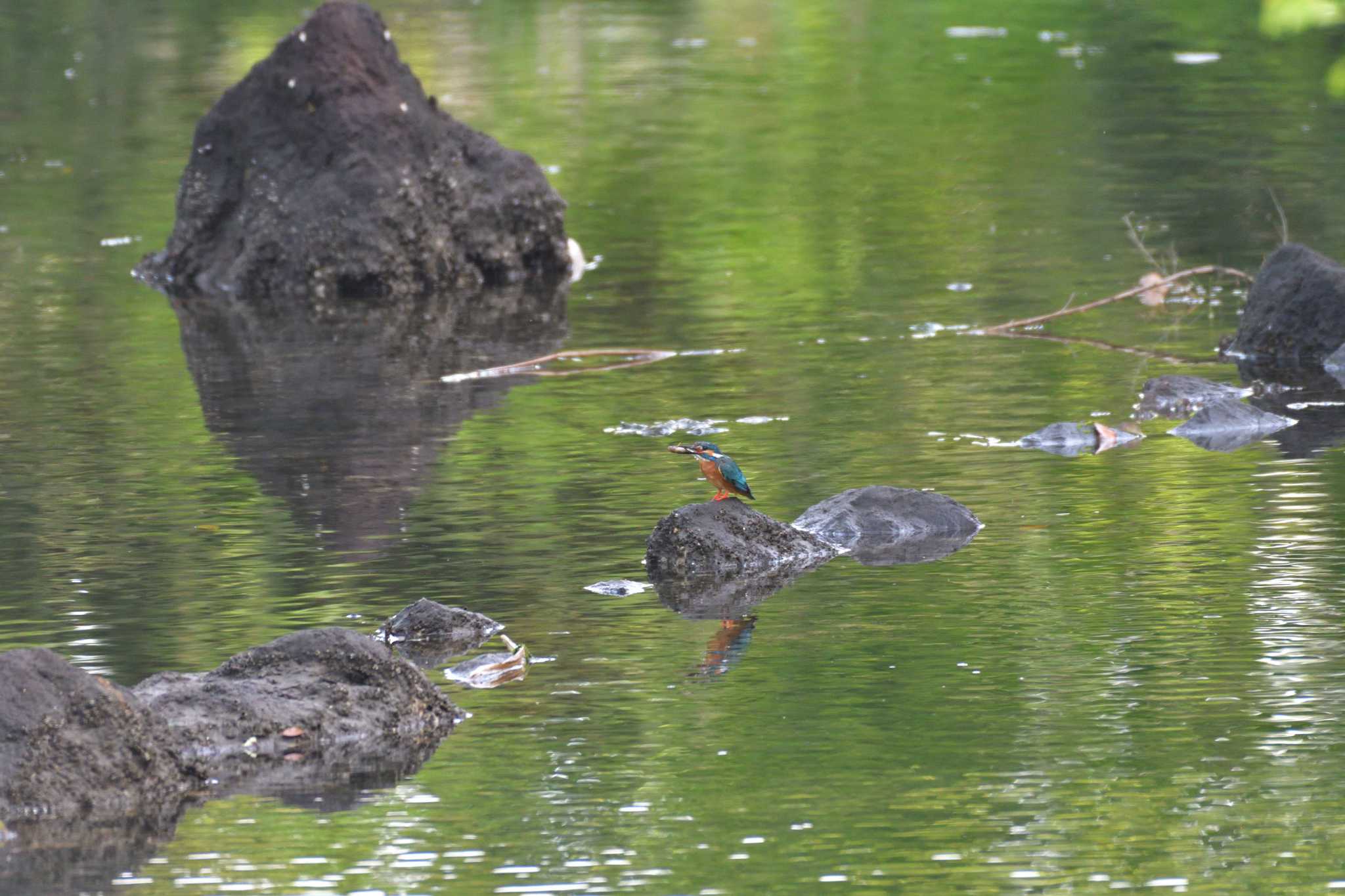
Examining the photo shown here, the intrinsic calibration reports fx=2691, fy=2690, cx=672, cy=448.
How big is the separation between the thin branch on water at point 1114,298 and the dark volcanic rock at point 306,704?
336 inches

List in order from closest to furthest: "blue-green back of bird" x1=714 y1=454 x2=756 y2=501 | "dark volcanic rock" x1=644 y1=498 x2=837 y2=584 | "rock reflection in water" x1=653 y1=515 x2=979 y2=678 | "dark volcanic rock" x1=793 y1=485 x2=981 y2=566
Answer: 1. "rock reflection in water" x1=653 y1=515 x2=979 y2=678
2. "dark volcanic rock" x1=644 y1=498 x2=837 y2=584
3. "blue-green back of bird" x1=714 y1=454 x2=756 y2=501
4. "dark volcanic rock" x1=793 y1=485 x2=981 y2=566

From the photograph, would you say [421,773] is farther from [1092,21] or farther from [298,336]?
[1092,21]

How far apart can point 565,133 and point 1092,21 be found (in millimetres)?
12311

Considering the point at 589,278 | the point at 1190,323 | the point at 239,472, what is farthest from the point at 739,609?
the point at 589,278

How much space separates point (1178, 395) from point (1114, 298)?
3.15 metres

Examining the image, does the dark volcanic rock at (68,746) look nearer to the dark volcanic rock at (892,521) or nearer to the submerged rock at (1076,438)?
the dark volcanic rock at (892,521)

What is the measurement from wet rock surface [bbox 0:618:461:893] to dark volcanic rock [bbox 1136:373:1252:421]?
20.4 feet

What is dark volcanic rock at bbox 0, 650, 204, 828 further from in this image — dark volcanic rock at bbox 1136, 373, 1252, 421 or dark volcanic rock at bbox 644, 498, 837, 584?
dark volcanic rock at bbox 1136, 373, 1252, 421

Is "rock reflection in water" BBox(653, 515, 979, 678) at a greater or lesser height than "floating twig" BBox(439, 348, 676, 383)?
greater

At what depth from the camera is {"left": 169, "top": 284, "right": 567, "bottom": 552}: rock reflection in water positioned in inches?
495

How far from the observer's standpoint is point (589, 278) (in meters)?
19.6

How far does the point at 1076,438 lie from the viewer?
43.0 feet

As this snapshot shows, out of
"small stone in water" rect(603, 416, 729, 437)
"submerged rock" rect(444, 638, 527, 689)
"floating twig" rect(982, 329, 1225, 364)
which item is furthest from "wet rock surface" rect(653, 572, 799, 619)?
"floating twig" rect(982, 329, 1225, 364)

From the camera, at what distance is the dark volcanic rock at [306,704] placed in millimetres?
8141
